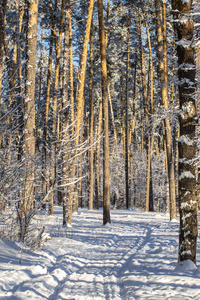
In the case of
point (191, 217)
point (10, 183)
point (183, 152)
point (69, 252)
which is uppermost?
point (183, 152)

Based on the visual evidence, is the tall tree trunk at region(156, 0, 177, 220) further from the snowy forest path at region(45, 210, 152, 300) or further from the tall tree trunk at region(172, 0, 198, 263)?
the tall tree trunk at region(172, 0, 198, 263)

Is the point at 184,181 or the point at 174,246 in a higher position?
the point at 184,181

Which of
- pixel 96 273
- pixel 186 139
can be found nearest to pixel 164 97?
pixel 186 139

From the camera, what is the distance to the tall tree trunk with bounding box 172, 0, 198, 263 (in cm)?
552

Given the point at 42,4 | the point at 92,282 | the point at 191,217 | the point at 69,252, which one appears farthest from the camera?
the point at 42,4

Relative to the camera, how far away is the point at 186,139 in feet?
18.8

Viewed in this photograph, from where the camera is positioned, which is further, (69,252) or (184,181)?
(69,252)

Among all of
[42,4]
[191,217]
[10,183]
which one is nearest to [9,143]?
[10,183]

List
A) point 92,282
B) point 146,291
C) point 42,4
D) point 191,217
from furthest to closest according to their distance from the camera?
point 42,4
point 191,217
point 92,282
point 146,291

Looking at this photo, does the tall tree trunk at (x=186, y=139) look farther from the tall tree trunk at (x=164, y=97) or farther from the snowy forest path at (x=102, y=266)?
the tall tree trunk at (x=164, y=97)

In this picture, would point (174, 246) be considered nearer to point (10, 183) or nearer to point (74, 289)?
point (74, 289)

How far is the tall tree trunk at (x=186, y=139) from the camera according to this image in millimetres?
5523

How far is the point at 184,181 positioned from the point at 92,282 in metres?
2.57

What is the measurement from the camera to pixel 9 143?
18.7ft
